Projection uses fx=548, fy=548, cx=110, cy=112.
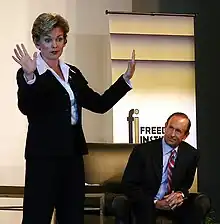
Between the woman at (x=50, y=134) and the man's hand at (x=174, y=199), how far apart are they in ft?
4.10

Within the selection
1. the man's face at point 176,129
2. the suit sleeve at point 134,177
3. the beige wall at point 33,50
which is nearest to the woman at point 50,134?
the suit sleeve at point 134,177

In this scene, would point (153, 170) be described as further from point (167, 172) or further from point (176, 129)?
point (176, 129)

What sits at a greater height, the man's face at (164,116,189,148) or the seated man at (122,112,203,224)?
the man's face at (164,116,189,148)

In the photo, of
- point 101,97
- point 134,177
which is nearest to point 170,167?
point 134,177

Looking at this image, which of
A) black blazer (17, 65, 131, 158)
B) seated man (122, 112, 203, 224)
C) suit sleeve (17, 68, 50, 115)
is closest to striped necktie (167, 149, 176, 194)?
seated man (122, 112, 203, 224)

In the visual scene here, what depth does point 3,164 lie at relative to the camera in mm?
4621

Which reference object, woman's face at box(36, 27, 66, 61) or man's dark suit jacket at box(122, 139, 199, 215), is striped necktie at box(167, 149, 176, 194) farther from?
woman's face at box(36, 27, 66, 61)

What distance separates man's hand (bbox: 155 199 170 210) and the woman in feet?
4.14

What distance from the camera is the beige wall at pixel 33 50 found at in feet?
15.3

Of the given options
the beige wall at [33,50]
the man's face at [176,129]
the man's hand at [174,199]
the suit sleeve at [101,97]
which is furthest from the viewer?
the beige wall at [33,50]

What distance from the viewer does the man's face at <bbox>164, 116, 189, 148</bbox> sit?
10.8 ft

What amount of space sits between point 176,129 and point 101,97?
124cm

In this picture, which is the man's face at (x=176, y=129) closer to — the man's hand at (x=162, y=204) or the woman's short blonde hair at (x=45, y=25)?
the man's hand at (x=162, y=204)

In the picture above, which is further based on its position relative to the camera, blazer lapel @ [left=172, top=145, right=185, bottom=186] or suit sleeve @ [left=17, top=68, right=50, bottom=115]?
blazer lapel @ [left=172, top=145, right=185, bottom=186]
